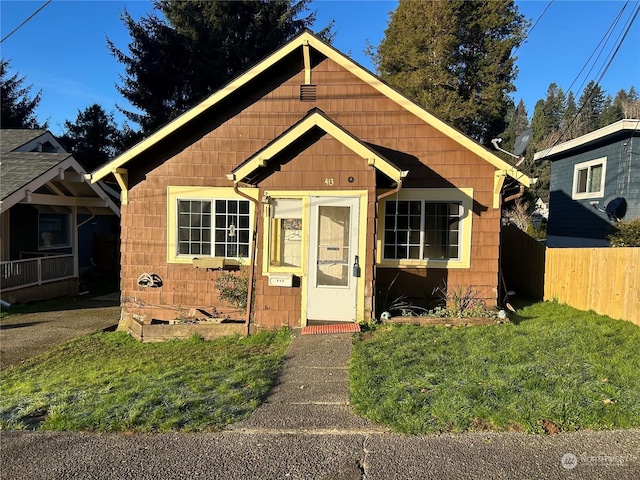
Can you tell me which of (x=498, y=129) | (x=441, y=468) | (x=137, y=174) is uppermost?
(x=498, y=129)

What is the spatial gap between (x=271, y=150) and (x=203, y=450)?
16.9 feet

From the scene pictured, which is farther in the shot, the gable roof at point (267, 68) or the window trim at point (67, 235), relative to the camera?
the window trim at point (67, 235)

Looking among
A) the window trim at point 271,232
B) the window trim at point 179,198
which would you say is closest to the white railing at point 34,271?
the window trim at point 179,198

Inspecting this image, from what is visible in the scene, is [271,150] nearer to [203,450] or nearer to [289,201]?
[289,201]

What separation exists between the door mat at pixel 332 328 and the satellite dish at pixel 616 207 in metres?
10.3

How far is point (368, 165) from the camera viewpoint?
24.3 feet

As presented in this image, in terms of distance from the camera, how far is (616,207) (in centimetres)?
1260

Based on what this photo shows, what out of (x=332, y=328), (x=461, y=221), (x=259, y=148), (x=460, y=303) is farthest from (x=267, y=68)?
(x=460, y=303)

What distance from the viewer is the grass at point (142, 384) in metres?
4.15

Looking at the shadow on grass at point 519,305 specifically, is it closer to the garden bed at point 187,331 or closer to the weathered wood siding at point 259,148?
the weathered wood siding at point 259,148

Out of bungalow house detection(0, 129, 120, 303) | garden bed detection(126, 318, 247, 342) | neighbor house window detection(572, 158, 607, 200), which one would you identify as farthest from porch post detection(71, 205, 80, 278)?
neighbor house window detection(572, 158, 607, 200)

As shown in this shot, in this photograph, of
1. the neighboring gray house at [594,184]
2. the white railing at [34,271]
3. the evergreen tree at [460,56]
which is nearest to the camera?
the white railing at [34,271]

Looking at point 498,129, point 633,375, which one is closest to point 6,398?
point 633,375

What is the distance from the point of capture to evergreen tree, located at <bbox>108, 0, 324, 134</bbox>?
21375mm
